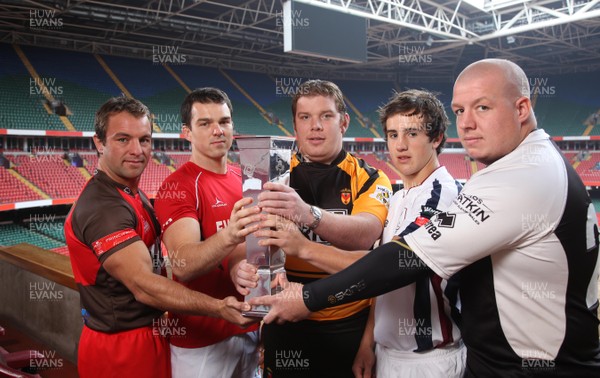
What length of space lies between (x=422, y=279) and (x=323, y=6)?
13557 millimetres

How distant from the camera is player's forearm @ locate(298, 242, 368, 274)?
210 centimetres

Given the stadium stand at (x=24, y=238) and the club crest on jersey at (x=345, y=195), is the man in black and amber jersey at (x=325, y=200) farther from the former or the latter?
the stadium stand at (x=24, y=238)

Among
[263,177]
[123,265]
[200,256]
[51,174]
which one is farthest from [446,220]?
[51,174]

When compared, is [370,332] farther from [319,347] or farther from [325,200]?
[325,200]

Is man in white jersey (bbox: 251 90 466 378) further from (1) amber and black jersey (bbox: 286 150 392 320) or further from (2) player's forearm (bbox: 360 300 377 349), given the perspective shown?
(1) amber and black jersey (bbox: 286 150 392 320)

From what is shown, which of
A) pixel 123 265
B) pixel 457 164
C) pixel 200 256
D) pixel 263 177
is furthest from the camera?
pixel 457 164

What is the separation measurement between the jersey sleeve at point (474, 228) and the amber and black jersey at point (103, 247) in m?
1.41

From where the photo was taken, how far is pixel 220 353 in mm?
2590

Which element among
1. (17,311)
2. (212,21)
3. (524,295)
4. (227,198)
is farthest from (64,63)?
(524,295)

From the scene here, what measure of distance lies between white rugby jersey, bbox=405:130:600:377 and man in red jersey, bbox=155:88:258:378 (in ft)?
3.74

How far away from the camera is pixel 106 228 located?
7.34 feet

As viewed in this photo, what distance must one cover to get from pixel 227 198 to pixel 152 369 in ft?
3.22

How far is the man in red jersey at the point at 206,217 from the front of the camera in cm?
235

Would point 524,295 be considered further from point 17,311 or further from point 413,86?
point 413,86
